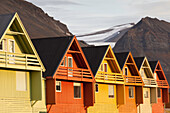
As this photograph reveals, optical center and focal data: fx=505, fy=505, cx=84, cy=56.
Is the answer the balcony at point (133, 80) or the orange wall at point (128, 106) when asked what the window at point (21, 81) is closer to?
the balcony at point (133, 80)

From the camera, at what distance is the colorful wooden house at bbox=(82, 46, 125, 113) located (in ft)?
206

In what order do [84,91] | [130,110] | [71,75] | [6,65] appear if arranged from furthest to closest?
[130,110], [84,91], [71,75], [6,65]

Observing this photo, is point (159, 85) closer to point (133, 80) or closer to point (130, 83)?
point (133, 80)

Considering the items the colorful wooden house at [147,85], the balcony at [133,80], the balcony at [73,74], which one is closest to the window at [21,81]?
the balcony at [73,74]

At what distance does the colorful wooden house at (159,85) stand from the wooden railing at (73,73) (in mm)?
26977

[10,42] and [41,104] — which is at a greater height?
[10,42]

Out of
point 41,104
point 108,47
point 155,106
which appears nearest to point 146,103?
point 155,106

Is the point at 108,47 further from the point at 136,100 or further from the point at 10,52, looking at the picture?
the point at 10,52

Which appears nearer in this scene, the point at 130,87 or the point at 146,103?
the point at 130,87

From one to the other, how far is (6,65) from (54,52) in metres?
11.1

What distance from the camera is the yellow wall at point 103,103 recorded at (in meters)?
63.2

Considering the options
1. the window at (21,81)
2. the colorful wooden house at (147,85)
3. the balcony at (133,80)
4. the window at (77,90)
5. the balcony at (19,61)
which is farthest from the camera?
the colorful wooden house at (147,85)

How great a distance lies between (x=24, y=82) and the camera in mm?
47906

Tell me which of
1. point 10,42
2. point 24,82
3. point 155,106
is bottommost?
point 155,106
